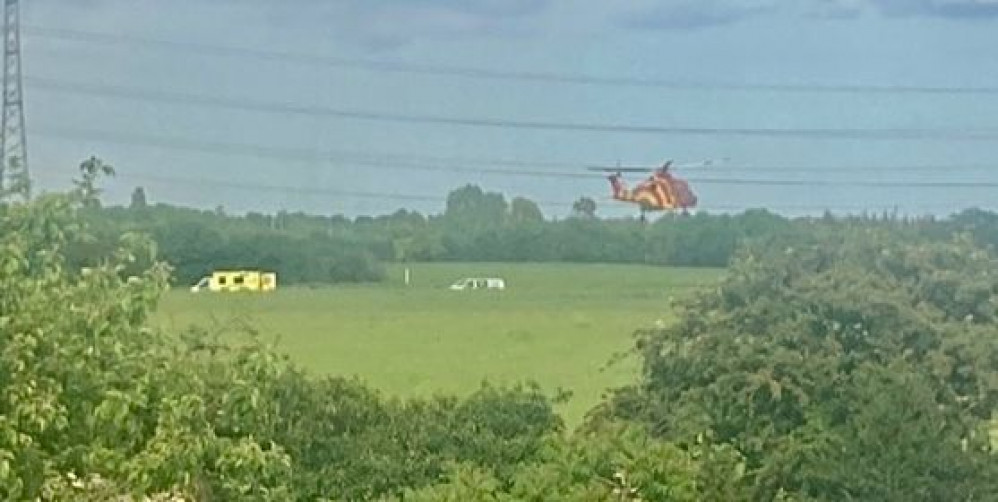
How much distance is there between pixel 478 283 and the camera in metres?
34.4

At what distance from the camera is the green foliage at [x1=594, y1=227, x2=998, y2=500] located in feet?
70.2

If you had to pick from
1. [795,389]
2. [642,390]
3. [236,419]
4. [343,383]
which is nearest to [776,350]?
[795,389]

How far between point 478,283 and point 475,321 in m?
0.72

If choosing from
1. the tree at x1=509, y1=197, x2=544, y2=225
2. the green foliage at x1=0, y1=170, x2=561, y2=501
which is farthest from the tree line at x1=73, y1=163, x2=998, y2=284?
the green foliage at x1=0, y1=170, x2=561, y2=501

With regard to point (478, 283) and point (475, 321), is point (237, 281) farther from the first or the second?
point (478, 283)

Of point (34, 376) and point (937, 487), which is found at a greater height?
point (34, 376)

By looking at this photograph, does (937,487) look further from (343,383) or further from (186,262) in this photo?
(186,262)

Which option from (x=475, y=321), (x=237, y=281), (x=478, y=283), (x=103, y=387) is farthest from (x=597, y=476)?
(x=478, y=283)

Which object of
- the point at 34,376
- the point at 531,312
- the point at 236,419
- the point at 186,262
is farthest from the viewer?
the point at 531,312

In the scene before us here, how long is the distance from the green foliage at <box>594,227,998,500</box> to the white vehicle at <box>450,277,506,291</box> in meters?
8.42

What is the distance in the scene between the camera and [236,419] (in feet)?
50.9

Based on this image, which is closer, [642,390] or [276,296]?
[642,390]

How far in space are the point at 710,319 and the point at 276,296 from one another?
9501 millimetres

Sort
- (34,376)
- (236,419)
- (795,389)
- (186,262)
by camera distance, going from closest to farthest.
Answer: (34,376)
(236,419)
(795,389)
(186,262)
